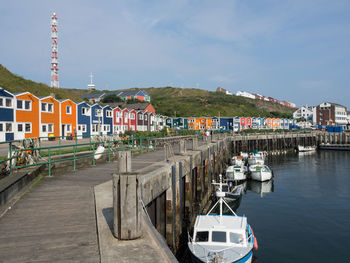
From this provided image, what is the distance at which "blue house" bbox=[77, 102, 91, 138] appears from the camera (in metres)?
52.3

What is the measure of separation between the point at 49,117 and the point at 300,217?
38.8 metres

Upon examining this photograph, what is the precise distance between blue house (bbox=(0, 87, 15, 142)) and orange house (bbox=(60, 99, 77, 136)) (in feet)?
33.1

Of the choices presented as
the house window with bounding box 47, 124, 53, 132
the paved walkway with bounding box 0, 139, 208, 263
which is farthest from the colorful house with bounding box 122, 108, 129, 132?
the paved walkway with bounding box 0, 139, 208, 263

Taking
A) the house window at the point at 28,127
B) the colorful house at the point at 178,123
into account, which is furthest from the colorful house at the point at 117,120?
the colorful house at the point at 178,123

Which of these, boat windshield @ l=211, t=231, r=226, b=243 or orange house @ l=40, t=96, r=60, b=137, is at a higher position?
orange house @ l=40, t=96, r=60, b=137

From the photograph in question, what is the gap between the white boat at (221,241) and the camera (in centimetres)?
1155

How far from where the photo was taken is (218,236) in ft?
42.0

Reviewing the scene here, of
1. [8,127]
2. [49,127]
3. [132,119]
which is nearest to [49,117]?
[49,127]

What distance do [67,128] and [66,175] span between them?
3806 cm

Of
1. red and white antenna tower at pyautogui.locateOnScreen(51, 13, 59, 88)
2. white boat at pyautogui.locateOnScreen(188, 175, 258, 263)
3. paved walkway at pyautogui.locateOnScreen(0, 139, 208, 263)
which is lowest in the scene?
white boat at pyautogui.locateOnScreen(188, 175, 258, 263)

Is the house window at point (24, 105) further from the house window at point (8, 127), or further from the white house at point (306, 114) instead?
the white house at point (306, 114)

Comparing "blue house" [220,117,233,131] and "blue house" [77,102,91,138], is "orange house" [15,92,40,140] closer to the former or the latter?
"blue house" [77,102,91,138]

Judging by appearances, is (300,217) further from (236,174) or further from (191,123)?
(191,123)

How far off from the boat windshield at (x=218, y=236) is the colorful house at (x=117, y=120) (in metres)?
51.1
